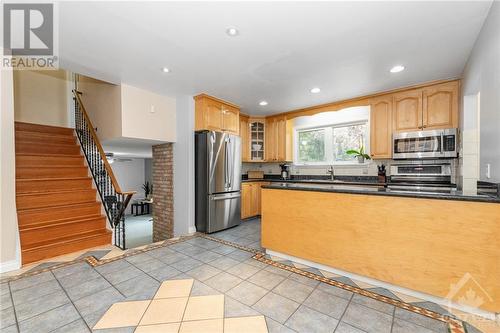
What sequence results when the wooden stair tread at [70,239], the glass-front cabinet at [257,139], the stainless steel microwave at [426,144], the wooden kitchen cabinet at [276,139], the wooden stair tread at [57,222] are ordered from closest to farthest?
the wooden stair tread at [70,239], the wooden stair tread at [57,222], the stainless steel microwave at [426,144], the wooden kitchen cabinet at [276,139], the glass-front cabinet at [257,139]

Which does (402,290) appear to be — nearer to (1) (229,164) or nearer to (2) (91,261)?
(1) (229,164)

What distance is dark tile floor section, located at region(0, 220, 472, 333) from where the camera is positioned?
1601mm

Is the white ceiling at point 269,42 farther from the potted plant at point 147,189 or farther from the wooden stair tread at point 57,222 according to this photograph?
the potted plant at point 147,189

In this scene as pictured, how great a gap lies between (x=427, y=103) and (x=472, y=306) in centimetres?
288

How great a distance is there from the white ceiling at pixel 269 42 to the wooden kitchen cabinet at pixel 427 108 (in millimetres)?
272

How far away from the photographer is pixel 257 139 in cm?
549

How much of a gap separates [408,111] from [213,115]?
3340 mm

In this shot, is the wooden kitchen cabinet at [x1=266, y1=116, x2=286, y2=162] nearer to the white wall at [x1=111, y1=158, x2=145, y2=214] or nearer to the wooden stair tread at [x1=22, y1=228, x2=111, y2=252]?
the wooden stair tread at [x1=22, y1=228, x2=111, y2=252]

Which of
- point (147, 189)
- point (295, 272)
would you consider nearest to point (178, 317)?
point (295, 272)

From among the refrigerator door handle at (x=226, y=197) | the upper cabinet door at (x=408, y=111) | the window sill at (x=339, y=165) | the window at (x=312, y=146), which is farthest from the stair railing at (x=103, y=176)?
the upper cabinet door at (x=408, y=111)

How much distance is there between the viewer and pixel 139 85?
3475mm

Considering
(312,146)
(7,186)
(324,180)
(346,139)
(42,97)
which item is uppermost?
(42,97)

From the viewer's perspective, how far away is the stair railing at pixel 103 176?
3.29 m

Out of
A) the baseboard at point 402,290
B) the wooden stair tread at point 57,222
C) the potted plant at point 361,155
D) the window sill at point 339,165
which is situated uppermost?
the potted plant at point 361,155
